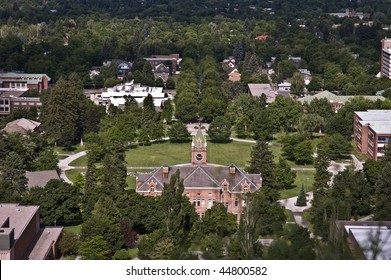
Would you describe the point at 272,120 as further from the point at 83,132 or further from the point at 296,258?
the point at 296,258

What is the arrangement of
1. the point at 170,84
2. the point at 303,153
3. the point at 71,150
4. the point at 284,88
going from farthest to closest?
the point at 170,84 < the point at 284,88 < the point at 71,150 < the point at 303,153

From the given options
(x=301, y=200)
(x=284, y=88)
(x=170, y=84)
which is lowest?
(x=170, y=84)

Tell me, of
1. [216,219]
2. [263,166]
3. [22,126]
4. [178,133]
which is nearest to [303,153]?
[263,166]

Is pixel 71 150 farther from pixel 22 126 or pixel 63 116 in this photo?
pixel 22 126

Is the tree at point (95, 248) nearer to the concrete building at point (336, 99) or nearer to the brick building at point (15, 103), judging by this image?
the brick building at point (15, 103)

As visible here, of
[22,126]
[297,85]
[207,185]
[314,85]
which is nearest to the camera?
[207,185]

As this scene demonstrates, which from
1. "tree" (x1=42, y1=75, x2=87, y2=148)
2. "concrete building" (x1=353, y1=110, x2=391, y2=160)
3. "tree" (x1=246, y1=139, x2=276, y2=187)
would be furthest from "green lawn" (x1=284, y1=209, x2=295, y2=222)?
"tree" (x1=42, y1=75, x2=87, y2=148)

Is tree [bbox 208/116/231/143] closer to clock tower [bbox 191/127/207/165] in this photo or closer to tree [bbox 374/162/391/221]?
clock tower [bbox 191/127/207/165]
